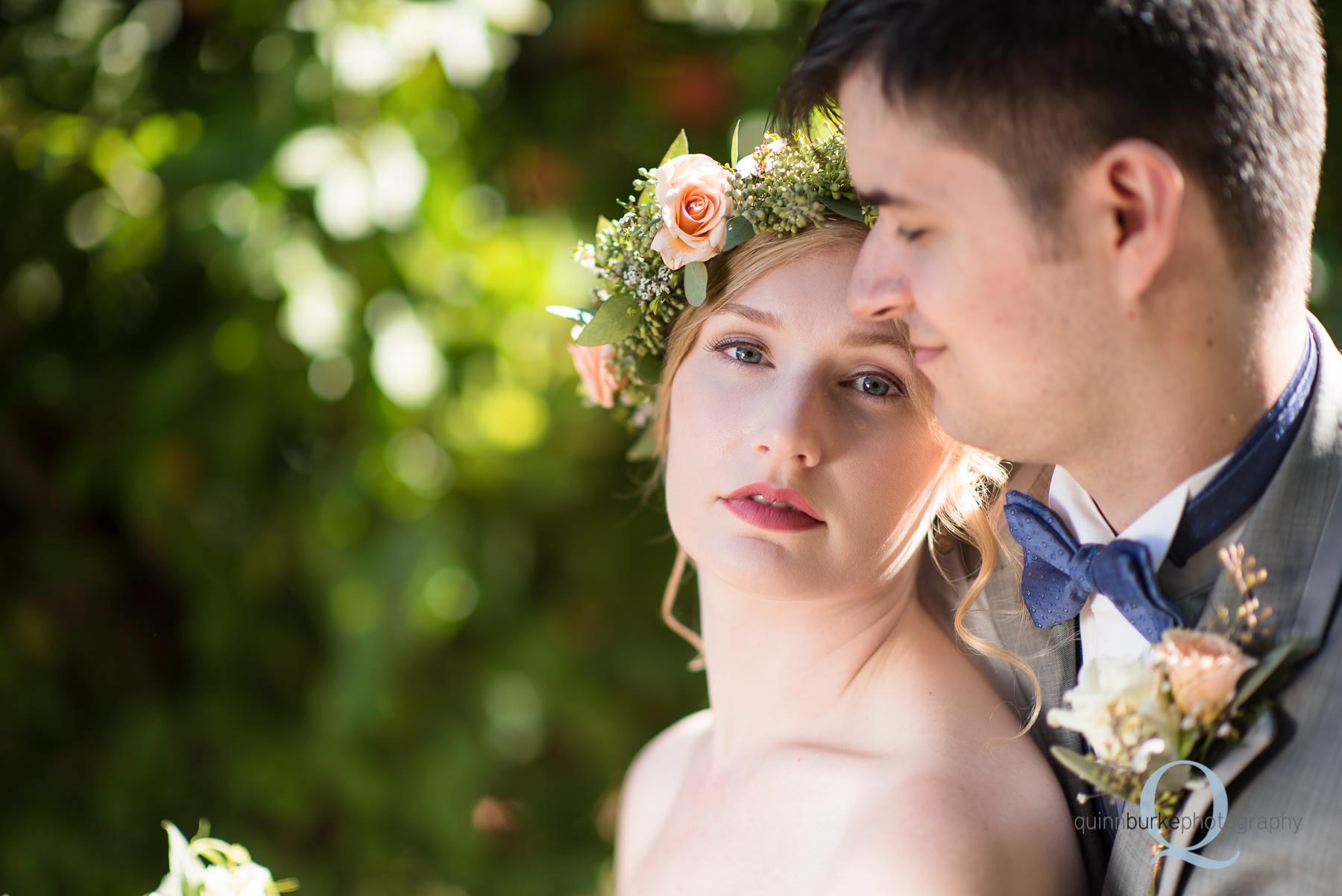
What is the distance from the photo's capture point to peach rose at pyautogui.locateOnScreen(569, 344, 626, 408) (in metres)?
2.01

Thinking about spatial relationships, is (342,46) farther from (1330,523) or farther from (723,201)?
(1330,523)

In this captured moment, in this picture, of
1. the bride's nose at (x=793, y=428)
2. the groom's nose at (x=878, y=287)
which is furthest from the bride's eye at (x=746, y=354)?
the groom's nose at (x=878, y=287)

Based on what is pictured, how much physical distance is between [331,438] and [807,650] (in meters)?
1.77

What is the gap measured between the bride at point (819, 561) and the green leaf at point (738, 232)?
0.01 metres

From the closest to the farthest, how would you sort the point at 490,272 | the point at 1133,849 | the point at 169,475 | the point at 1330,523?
the point at 1330,523
the point at 1133,849
the point at 490,272
the point at 169,475

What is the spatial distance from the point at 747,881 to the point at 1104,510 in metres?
0.74

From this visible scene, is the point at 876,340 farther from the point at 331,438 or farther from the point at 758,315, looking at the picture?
the point at 331,438

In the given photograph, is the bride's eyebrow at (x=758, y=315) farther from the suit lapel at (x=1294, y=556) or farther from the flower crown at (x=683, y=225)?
the suit lapel at (x=1294, y=556)

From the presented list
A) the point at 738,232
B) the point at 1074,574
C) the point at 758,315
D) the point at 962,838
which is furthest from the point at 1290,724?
the point at 738,232

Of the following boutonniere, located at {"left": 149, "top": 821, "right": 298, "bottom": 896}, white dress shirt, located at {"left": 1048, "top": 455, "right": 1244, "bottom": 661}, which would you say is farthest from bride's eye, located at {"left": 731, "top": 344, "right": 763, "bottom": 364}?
boutonniere, located at {"left": 149, "top": 821, "right": 298, "bottom": 896}

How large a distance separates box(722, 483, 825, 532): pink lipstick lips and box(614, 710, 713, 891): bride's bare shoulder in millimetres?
763

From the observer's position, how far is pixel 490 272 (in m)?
2.87

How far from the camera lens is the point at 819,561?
165 cm

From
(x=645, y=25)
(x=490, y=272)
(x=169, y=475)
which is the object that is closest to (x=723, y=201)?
(x=490, y=272)
